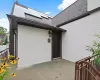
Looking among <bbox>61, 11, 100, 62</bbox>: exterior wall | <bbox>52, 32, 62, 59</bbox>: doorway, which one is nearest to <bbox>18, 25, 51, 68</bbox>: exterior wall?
<bbox>52, 32, 62, 59</bbox>: doorway

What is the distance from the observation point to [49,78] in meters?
4.36

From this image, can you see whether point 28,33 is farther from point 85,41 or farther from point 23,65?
point 85,41

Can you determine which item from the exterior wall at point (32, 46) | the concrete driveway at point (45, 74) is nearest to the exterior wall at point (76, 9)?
the exterior wall at point (32, 46)

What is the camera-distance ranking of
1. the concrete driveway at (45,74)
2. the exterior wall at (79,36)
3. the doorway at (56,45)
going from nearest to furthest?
the concrete driveway at (45,74), the exterior wall at (79,36), the doorway at (56,45)

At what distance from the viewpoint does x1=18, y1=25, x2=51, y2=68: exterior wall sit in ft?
19.9

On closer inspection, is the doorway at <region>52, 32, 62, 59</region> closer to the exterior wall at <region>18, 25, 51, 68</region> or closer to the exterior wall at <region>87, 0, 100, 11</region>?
the exterior wall at <region>18, 25, 51, 68</region>

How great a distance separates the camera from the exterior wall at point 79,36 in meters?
5.79

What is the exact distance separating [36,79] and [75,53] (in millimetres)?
3941

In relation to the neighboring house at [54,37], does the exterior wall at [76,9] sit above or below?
above

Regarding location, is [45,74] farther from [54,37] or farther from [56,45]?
[54,37]

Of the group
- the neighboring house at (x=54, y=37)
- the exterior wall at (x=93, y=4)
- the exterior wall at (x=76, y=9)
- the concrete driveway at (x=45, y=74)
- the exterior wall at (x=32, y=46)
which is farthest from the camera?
the exterior wall at (x=76, y=9)

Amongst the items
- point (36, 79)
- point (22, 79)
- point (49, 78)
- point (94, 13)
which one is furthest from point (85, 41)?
point (22, 79)

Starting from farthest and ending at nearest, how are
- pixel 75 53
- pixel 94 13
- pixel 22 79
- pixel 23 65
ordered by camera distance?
pixel 75 53, pixel 23 65, pixel 94 13, pixel 22 79

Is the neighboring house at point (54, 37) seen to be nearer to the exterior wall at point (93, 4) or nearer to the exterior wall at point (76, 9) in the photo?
the exterior wall at point (93, 4)
